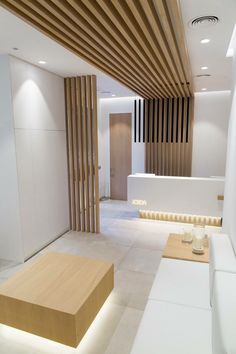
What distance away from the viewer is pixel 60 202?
4742 millimetres

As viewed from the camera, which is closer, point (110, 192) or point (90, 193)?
point (90, 193)

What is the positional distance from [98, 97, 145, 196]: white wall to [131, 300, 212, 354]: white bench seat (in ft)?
18.3

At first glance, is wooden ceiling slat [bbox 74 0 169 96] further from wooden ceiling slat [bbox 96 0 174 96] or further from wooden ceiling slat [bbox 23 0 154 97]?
wooden ceiling slat [bbox 23 0 154 97]

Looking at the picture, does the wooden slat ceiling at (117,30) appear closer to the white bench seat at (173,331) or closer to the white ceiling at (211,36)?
the white ceiling at (211,36)

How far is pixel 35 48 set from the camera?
Answer: 3102 mm

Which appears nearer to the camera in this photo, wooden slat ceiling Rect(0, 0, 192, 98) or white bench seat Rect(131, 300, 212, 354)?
white bench seat Rect(131, 300, 212, 354)

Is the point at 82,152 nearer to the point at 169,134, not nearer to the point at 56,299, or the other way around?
the point at 169,134

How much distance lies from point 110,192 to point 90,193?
3.04 meters

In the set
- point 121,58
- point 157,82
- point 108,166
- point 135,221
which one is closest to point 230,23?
point 121,58

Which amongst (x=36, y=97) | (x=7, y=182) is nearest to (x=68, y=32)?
(x=36, y=97)

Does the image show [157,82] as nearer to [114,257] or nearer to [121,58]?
[121,58]

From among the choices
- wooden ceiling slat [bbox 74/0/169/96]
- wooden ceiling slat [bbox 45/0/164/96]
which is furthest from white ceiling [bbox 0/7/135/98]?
wooden ceiling slat [bbox 74/0/169/96]

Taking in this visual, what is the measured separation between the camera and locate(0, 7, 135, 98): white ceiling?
8.16 ft

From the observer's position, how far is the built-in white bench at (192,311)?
1490 mm
